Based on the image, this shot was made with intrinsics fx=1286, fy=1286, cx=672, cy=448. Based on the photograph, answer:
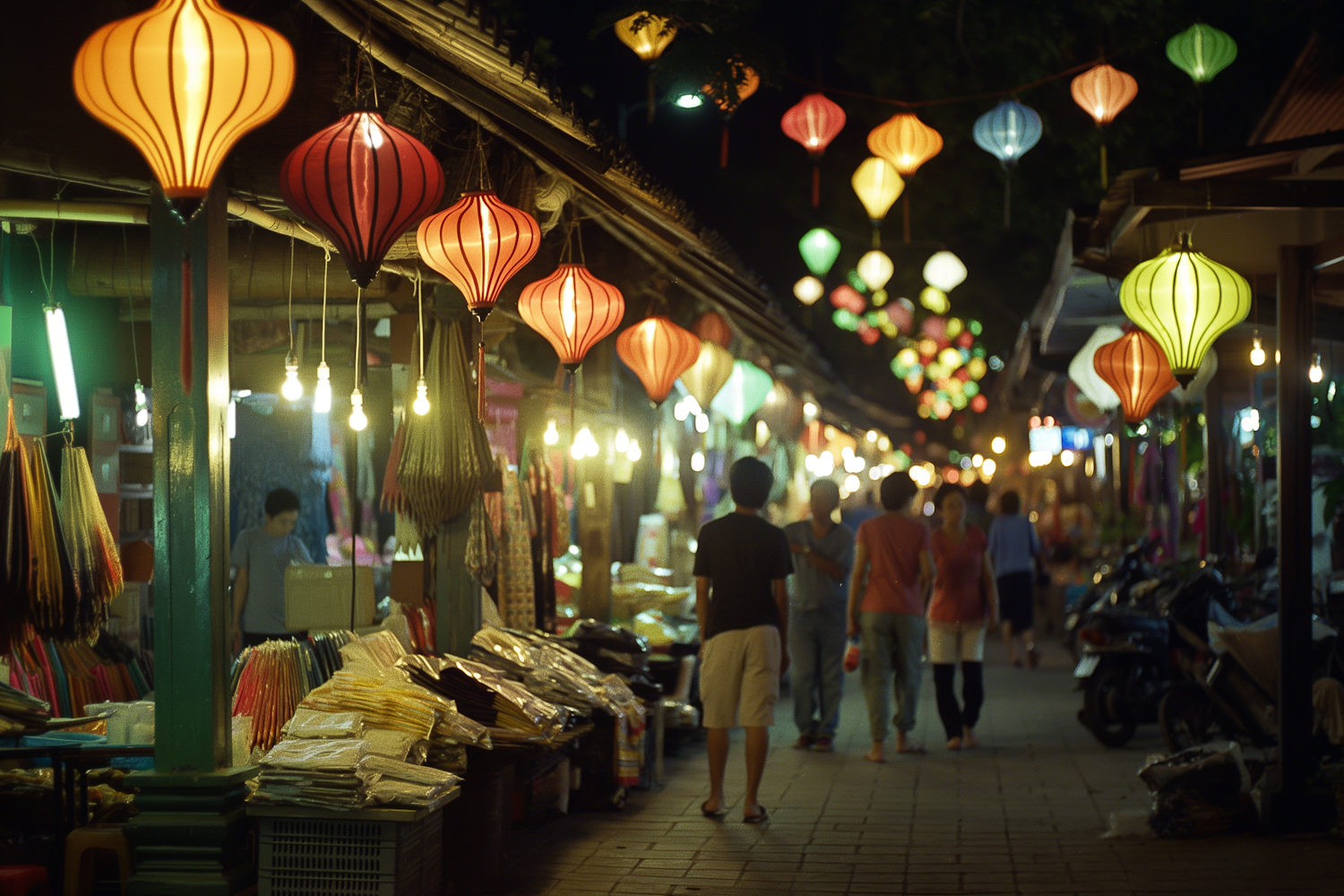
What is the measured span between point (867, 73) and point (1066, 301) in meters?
11.6

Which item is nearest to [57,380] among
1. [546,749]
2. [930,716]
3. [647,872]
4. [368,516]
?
[546,749]

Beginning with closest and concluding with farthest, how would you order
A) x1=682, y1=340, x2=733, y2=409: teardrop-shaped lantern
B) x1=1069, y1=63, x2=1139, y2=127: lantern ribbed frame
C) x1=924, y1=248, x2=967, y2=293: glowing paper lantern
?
x1=682, y1=340, x2=733, y2=409: teardrop-shaped lantern < x1=1069, y1=63, x2=1139, y2=127: lantern ribbed frame < x1=924, y1=248, x2=967, y2=293: glowing paper lantern

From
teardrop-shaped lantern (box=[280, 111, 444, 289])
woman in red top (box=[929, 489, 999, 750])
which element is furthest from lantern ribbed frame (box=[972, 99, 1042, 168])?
teardrop-shaped lantern (box=[280, 111, 444, 289])

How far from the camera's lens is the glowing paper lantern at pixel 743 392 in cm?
1345

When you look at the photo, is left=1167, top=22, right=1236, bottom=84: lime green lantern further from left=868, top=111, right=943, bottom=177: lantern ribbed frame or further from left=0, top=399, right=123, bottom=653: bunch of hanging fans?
left=0, top=399, right=123, bottom=653: bunch of hanging fans

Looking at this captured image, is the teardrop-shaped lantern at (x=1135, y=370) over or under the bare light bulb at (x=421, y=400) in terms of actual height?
over

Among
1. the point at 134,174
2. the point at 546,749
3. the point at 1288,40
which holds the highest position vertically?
the point at 1288,40

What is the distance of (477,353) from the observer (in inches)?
315

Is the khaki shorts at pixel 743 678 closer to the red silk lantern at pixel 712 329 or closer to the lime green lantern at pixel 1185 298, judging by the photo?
the lime green lantern at pixel 1185 298

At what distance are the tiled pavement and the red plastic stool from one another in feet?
7.15

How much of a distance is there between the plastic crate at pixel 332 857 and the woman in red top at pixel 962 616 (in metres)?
6.42

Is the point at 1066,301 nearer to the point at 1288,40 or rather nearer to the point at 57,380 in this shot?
the point at 1288,40

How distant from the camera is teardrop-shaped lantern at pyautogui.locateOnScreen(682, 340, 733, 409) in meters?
11.8

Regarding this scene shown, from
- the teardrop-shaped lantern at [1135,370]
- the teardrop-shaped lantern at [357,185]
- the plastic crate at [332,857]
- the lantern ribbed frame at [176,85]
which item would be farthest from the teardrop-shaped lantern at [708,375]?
the lantern ribbed frame at [176,85]
